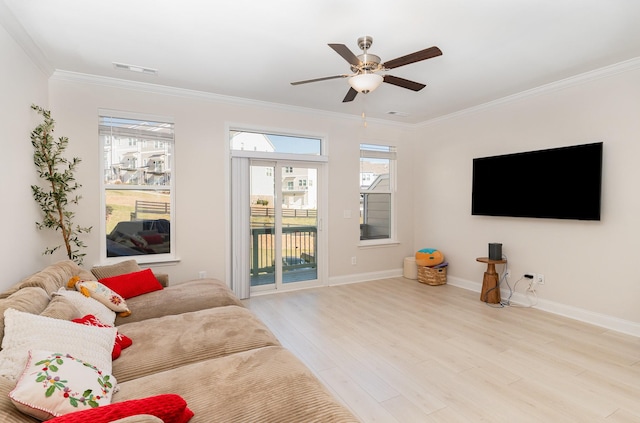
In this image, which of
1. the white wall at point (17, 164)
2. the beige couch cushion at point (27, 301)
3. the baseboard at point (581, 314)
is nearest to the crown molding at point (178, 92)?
the white wall at point (17, 164)

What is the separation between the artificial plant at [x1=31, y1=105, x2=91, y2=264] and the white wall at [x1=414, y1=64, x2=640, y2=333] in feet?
17.0

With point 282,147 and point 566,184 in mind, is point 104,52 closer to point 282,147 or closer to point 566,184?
point 282,147

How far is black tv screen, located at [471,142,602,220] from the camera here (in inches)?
140

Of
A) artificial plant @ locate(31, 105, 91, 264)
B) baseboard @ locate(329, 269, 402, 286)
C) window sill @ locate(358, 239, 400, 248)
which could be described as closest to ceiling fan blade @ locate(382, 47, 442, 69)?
artificial plant @ locate(31, 105, 91, 264)

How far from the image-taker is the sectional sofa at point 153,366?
1.15 m

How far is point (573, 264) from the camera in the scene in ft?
A: 12.4

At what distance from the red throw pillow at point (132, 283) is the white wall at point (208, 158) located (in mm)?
911

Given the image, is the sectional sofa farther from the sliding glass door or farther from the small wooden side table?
the small wooden side table

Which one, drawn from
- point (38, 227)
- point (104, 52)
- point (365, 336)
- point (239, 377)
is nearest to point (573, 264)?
point (365, 336)

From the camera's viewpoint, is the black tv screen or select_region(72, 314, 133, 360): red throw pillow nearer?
select_region(72, 314, 133, 360): red throw pillow

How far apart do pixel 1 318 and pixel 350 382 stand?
2138mm

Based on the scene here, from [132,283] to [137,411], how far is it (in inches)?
91.5

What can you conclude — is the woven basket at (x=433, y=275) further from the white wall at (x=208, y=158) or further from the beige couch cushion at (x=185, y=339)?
the beige couch cushion at (x=185, y=339)

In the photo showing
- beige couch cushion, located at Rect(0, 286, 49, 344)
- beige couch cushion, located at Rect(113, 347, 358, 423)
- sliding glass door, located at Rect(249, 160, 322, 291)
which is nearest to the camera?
beige couch cushion, located at Rect(113, 347, 358, 423)
